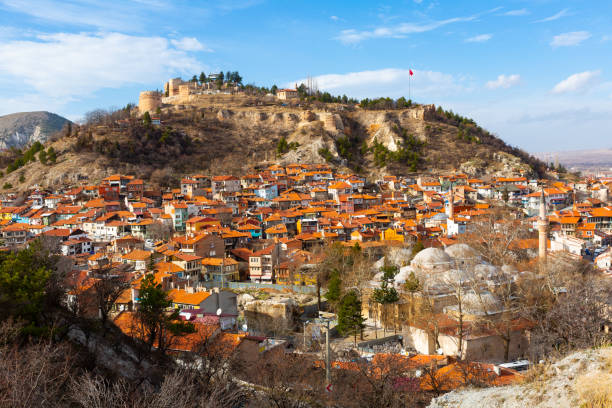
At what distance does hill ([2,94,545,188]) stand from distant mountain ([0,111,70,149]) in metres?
61.9

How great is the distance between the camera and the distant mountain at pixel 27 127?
122750 mm

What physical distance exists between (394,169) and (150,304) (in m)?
48.9

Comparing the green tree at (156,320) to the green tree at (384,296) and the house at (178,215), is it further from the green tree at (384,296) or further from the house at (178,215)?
the house at (178,215)

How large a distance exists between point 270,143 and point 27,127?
99.7 m

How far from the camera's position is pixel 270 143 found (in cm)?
6575

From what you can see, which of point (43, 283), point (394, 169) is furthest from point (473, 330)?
point (394, 169)

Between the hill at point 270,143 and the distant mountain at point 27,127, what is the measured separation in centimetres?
6186

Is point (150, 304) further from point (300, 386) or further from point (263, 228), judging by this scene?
point (263, 228)

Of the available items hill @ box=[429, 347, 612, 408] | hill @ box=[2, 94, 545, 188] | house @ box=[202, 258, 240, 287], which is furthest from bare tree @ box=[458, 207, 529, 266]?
hill @ box=[2, 94, 545, 188]

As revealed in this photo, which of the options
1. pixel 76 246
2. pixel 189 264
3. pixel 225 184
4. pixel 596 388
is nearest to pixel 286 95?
pixel 225 184

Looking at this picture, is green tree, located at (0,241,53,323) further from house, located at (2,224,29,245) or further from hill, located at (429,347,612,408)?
house, located at (2,224,29,245)

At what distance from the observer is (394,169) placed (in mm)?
58625

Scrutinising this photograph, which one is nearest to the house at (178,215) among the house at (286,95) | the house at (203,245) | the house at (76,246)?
the house at (203,245)

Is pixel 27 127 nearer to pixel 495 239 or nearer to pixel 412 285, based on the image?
pixel 495 239
